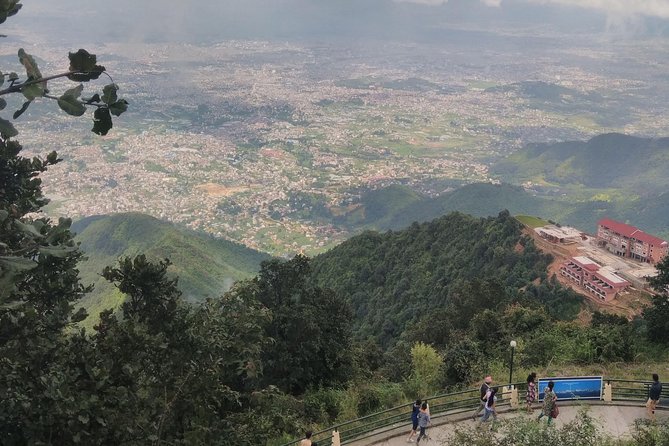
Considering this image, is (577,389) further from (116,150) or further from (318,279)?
(116,150)

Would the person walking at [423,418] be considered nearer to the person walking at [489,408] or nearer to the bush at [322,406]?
the person walking at [489,408]

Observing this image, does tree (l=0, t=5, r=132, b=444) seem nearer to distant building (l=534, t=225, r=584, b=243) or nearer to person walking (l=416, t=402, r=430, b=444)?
person walking (l=416, t=402, r=430, b=444)

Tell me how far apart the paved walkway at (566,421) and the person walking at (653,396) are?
0.55 feet

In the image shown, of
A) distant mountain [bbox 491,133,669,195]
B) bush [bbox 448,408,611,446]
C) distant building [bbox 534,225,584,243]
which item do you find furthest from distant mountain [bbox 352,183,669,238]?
bush [bbox 448,408,611,446]

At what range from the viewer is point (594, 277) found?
82.4 feet

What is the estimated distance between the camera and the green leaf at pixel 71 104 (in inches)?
85.6

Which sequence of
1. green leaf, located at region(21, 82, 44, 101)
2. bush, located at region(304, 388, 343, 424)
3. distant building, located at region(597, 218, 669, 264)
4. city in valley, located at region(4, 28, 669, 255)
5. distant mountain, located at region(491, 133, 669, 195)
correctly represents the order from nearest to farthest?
1. green leaf, located at region(21, 82, 44, 101)
2. bush, located at region(304, 388, 343, 424)
3. distant building, located at region(597, 218, 669, 264)
4. city in valley, located at region(4, 28, 669, 255)
5. distant mountain, located at region(491, 133, 669, 195)

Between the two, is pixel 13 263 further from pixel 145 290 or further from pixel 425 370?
pixel 425 370

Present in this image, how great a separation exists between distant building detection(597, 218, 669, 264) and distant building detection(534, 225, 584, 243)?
4.71ft

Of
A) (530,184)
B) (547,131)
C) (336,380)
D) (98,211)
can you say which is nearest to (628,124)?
(547,131)

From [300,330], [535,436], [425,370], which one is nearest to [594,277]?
[425,370]

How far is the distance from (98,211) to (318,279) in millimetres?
43551

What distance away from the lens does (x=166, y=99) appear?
141m

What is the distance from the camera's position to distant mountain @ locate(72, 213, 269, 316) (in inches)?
1478
